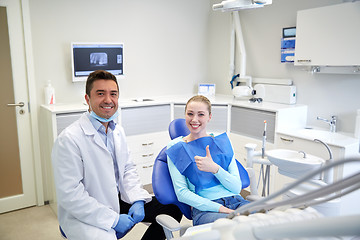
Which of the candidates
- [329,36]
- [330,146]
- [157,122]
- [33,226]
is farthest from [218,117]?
[33,226]

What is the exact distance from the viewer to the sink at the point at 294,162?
1.87 meters

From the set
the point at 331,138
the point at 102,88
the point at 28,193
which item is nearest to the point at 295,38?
the point at 331,138

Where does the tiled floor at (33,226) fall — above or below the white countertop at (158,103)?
below

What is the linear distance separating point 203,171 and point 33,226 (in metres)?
1.87

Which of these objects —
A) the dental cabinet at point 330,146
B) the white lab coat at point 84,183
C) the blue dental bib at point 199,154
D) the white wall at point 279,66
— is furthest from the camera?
the white wall at point 279,66

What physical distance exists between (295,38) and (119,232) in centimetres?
251

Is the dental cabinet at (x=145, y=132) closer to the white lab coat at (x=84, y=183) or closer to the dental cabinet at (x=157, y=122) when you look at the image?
the dental cabinet at (x=157, y=122)

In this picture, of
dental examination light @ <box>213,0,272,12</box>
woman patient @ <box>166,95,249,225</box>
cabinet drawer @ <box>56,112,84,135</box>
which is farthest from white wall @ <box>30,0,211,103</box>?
woman patient @ <box>166,95,249,225</box>

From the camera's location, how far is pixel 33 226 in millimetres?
2844

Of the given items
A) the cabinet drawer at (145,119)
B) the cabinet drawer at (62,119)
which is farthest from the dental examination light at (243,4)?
the cabinet drawer at (62,119)

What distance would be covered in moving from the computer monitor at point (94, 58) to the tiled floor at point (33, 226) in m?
1.36

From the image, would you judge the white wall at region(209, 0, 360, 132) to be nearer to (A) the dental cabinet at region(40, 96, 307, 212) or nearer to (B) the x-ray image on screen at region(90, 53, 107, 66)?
(A) the dental cabinet at region(40, 96, 307, 212)

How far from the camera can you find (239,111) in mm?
3402

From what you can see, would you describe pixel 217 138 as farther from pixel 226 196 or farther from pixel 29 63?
pixel 29 63
